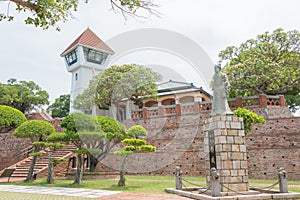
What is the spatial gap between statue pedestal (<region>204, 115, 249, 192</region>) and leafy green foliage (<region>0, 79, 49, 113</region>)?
25519 millimetres

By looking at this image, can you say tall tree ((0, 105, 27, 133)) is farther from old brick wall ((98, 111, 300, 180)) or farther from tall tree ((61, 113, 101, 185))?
tall tree ((61, 113, 101, 185))

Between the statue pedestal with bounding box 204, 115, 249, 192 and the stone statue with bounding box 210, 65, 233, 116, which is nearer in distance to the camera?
the statue pedestal with bounding box 204, 115, 249, 192

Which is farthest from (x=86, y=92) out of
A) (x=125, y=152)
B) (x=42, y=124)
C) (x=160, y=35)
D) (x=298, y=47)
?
(x=298, y=47)

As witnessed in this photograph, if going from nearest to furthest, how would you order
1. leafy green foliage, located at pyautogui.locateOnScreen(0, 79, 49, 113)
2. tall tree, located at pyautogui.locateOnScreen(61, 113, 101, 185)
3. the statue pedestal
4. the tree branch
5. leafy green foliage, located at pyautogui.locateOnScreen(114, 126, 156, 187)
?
the tree branch
the statue pedestal
leafy green foliage, located at pyautogui.locateOnScreen(114, 126, 156, 187)
tall tree, located at pyautogui.locateOnScreen(61, 113, 101, 185)
leafy green foliage, located at pyautogui.locateOnScreen(0, 79, 49, 113)

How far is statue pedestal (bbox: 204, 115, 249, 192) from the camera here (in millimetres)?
Answer: 7352

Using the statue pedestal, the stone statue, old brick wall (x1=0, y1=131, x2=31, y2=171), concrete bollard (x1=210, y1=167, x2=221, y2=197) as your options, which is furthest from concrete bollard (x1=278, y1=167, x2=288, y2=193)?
old brick wall (x1=0, y1=131, x2=31, y2=171)

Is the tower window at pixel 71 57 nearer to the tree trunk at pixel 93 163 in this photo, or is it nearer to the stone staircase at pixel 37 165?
the stone staircase at pixel 37 165

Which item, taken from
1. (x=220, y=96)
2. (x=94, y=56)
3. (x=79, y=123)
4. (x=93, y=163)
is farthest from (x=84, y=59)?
(x=220, y=96)

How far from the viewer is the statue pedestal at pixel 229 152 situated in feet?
24.1

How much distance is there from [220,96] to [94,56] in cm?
2355

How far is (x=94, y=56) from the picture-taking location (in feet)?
96.7

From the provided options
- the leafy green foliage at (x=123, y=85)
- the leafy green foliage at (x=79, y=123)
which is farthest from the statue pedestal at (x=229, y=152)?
the leafy green foliage at (x=123, y=85)

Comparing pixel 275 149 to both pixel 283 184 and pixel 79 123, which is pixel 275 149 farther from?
pixel 79 123

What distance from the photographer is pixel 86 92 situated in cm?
2270
